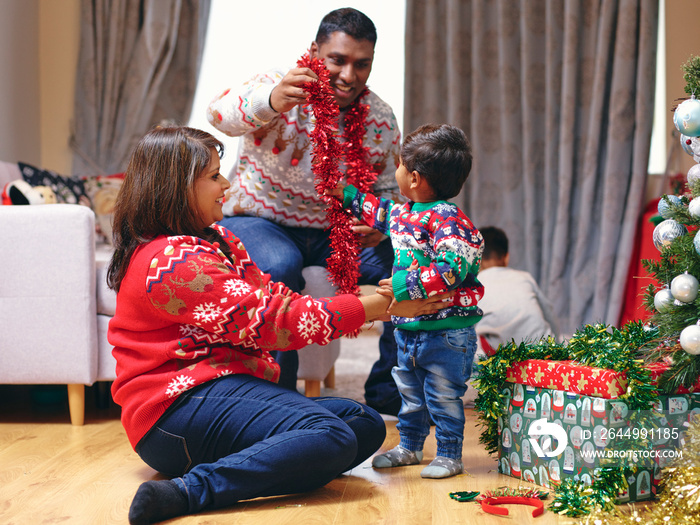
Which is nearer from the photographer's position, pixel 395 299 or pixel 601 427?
pixel 601 427

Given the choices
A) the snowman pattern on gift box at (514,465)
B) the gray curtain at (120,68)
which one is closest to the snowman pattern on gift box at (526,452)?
the snowman pattern on gift box at (514,465)

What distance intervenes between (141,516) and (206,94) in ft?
12.3

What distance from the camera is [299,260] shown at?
219cm

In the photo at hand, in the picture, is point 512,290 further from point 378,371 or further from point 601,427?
point 601,427

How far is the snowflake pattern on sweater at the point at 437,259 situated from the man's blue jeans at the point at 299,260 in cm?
42

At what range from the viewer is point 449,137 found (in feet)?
5.69

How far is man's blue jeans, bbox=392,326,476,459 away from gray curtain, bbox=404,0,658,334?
2.83 meters

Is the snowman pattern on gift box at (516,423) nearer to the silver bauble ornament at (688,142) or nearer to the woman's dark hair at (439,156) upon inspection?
the woman's dark hair at (439,156)

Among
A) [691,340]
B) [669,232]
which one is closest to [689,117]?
[669,232]

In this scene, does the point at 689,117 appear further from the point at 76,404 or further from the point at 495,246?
the point at 76,404

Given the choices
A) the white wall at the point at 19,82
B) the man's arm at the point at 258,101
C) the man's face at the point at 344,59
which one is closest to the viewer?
the man's arm at the point at 258,101

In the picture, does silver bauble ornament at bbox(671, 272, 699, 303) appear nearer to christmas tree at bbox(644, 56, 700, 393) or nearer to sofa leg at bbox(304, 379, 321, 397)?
christmas tree at bbox(644, 56, 700, 393)

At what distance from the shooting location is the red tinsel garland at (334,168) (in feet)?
6.41

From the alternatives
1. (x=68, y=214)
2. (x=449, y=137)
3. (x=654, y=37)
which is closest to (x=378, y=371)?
(x=449, y=137)
